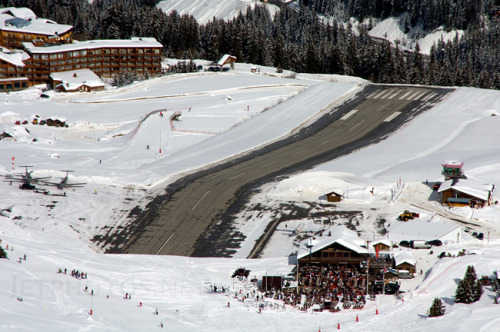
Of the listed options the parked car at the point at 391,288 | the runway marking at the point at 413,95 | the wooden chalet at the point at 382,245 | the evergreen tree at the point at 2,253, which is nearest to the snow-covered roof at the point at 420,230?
the wooden chalet at the point at 382,245

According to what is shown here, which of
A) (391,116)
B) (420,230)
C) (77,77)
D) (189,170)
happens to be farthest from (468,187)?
(77,77)

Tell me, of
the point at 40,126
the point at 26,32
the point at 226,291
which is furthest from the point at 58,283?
the point at 26,32

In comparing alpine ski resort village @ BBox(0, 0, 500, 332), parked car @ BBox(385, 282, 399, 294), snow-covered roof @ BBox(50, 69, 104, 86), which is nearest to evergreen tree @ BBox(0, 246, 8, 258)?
alpine ski resort village @ BBox(0, 0, 500, 332)

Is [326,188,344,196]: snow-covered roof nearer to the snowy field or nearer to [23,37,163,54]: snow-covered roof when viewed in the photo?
the snowy field

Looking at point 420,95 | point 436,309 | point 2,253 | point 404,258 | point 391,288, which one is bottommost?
point 391,288

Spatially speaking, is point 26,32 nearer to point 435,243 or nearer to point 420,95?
point 420,95

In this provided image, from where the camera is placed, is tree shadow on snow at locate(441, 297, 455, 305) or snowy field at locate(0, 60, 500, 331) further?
tree shadow on snow at locate(441, 297, 455, 305)
